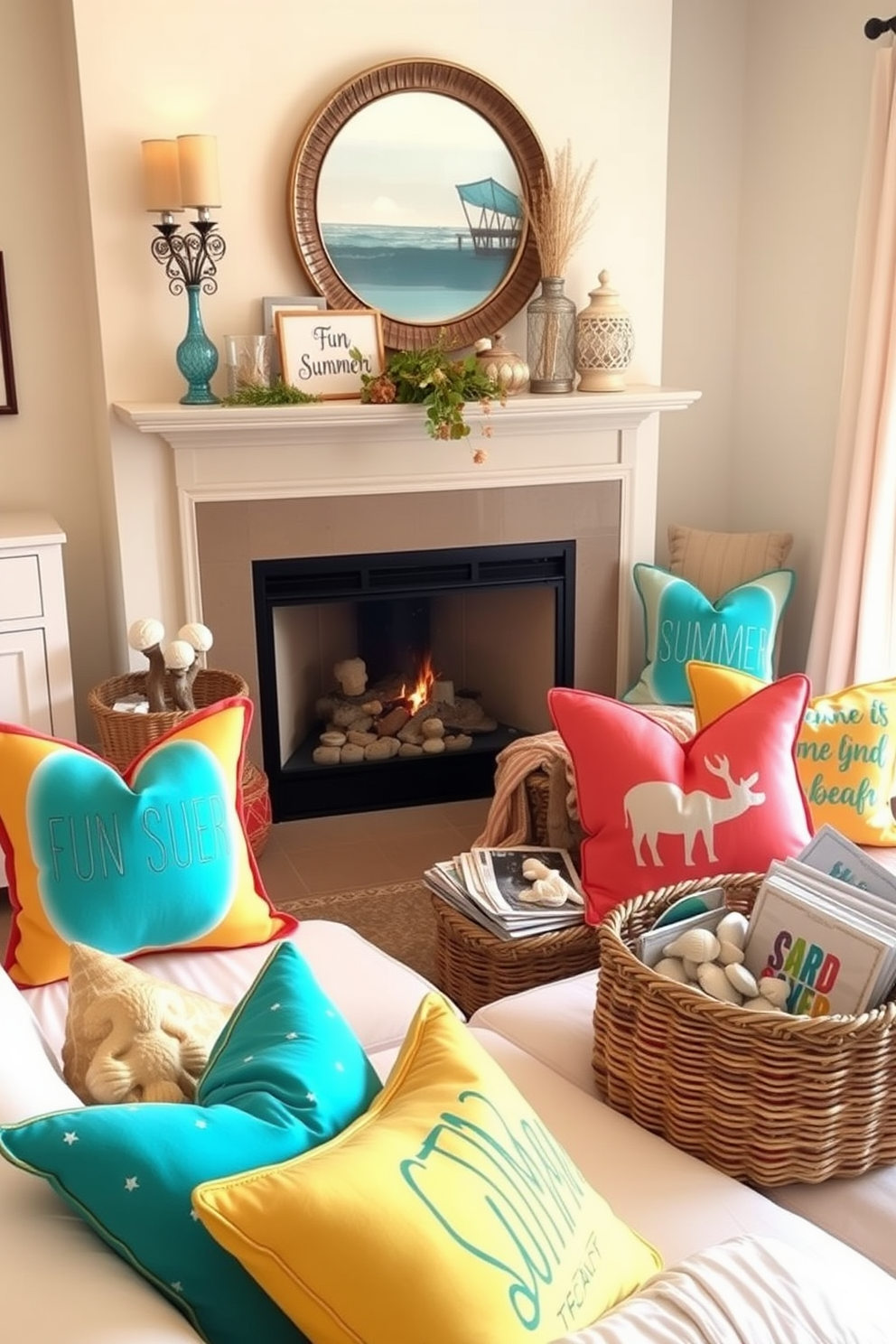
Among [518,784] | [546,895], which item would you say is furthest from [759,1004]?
[518,784]

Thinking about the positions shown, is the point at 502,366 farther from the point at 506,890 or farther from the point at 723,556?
the point at 506,890

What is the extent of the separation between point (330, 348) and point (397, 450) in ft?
1.08

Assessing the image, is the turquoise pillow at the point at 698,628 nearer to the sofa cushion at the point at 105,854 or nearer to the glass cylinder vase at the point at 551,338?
the glass cylinder vase at the point at 551,338

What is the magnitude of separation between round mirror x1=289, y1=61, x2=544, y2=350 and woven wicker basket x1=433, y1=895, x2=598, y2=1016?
72.5 inches

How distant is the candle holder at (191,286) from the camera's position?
3230 mm

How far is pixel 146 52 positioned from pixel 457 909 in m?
2.26

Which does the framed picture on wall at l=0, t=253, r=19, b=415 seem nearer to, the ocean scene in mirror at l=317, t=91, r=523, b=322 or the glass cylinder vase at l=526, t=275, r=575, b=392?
the ocean scene in mirror at l=317, t=91, r=523, b=322

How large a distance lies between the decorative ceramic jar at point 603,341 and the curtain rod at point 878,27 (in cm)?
91

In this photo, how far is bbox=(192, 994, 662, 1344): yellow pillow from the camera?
1014 millimetres

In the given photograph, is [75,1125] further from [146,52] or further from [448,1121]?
[146,52]

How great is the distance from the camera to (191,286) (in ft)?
10.6

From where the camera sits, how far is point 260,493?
3.45 m

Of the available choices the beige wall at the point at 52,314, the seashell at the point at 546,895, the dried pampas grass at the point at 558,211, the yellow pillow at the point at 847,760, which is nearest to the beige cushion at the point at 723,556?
the dried pampas grass at the point at 558,211

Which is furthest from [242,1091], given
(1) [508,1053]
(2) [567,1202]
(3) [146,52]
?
(3) [146,52]
